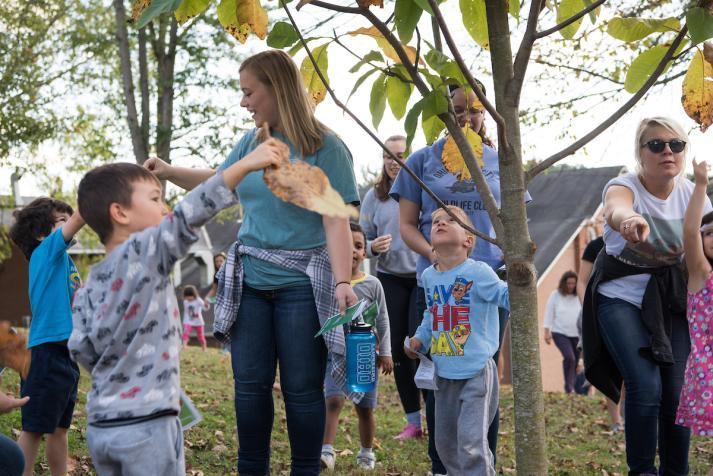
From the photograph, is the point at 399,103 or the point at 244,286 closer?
the point at 399,103

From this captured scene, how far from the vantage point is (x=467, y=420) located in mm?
4277

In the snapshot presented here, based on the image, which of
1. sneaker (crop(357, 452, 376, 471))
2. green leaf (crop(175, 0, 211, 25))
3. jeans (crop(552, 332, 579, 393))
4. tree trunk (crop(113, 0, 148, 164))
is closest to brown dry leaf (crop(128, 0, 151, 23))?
green leaf (crop(175, 0, 211, 25))

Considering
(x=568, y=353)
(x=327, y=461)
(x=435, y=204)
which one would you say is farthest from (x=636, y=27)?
(x=568, y=353)

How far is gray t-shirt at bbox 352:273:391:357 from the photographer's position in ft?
18.3

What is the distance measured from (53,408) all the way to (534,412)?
2.69 metres

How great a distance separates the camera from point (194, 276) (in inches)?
1667

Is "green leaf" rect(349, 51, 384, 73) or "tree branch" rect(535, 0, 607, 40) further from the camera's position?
"green leaf" rect(349, 51, 384, 73)

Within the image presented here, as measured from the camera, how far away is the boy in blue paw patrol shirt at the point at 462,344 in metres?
4.27

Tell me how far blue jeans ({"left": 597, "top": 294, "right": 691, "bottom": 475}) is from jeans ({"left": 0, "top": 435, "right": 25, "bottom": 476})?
2797mm

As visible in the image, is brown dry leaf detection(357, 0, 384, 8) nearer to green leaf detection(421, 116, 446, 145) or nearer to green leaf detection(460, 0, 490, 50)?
green leaf detection(460, 0, 490, 50)

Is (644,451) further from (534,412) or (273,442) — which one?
(273,442)

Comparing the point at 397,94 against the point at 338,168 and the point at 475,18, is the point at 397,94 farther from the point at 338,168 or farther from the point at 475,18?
the point at 338,168

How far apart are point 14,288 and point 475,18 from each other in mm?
39198

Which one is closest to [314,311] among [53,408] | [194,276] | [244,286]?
[244,286]
